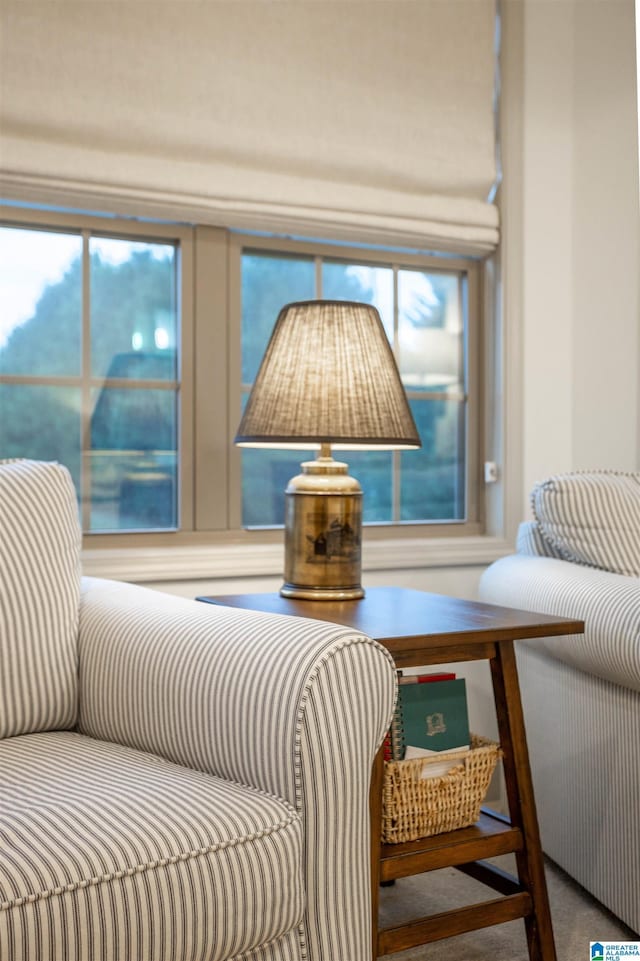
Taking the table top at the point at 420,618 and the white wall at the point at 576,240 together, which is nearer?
the table top at the point at 420,618

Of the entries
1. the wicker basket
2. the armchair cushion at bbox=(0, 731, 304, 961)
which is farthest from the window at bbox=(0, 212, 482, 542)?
the armchair cushion at bbox=(0, 731, 304, 961)

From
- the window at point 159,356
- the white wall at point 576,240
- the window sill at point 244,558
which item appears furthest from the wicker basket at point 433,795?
the white wall at point 576,240

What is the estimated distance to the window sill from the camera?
2.16m

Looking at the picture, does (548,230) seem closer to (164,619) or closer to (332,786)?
(164,619)

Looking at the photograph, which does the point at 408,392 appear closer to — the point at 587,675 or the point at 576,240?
the point at 576,240

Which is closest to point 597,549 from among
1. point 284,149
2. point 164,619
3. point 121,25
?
point 164,619

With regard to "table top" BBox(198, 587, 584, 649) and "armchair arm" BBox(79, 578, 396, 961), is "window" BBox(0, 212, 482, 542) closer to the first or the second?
"table top" BBox(198, 587, 584, 649)

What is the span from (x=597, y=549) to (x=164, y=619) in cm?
97

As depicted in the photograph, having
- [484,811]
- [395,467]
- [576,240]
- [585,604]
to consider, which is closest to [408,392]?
[395,467]

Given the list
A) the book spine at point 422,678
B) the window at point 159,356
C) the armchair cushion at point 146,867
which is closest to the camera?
the armchair cushion at point 146,867

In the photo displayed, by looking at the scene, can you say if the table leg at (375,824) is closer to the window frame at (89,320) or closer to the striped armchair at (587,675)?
the striped armchair at (587,675)

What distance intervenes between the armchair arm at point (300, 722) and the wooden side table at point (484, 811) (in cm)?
22

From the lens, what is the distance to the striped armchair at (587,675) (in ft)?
5.60

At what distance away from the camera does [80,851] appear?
101 cm
